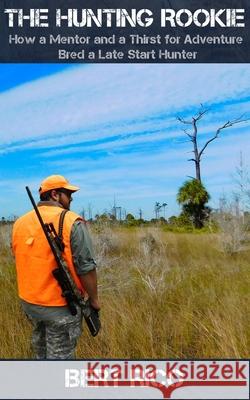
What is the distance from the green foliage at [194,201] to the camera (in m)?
5.68

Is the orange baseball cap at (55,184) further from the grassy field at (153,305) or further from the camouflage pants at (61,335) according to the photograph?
the grassy field at (153,305)

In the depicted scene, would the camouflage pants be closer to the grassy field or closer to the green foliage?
the grassy field

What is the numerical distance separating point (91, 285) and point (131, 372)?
88 centimetres

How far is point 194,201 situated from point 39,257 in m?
3.37

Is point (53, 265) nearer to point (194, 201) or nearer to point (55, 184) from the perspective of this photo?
point (55, 184)

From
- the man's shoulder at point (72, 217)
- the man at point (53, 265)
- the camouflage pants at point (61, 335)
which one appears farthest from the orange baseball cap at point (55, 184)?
the camouflage pants at point (61, 335)

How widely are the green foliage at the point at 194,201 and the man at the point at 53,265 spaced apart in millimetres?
2191

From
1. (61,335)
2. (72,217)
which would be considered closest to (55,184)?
(72,217)

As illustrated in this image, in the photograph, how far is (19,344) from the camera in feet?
15.4

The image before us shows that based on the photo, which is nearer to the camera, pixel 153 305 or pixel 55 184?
pixel 55 184

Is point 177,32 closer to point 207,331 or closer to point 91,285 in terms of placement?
point 91,285

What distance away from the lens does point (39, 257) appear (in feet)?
11.6

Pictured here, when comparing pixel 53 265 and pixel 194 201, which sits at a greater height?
pixel 194 201

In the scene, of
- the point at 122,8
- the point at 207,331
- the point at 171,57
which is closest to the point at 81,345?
the point at 207,331
